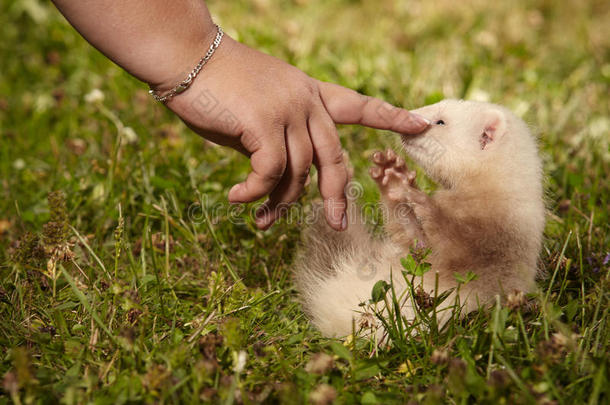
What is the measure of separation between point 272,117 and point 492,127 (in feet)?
4.05

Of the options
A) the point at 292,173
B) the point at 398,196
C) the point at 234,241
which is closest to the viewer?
the point at 292,173

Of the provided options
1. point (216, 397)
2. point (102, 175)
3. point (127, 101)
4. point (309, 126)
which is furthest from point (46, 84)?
point (216, 397)

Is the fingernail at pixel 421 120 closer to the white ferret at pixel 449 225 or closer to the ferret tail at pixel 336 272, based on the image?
the white ferret at pixel 449 225

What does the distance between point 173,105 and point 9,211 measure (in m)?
1.55

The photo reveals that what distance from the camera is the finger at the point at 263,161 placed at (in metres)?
2.00

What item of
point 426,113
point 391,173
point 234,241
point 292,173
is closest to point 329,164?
point 292,173

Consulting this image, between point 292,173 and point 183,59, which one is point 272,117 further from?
point 183,59

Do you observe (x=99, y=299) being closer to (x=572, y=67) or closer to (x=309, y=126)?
(x=309, y=126)

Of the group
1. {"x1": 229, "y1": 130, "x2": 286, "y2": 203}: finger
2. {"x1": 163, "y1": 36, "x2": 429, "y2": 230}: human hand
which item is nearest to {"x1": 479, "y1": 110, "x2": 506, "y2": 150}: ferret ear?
{"x1": 163, "y1": 36, "x2": 429, "y2": 230}: human hand

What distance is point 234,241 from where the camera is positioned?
2.95 m

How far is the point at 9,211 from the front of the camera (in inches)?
120

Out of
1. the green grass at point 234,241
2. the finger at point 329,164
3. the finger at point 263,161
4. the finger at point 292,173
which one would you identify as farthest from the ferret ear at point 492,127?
the finger at point 263,161

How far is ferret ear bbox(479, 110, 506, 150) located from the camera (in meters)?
2.65

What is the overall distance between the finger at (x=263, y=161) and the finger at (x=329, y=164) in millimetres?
197
